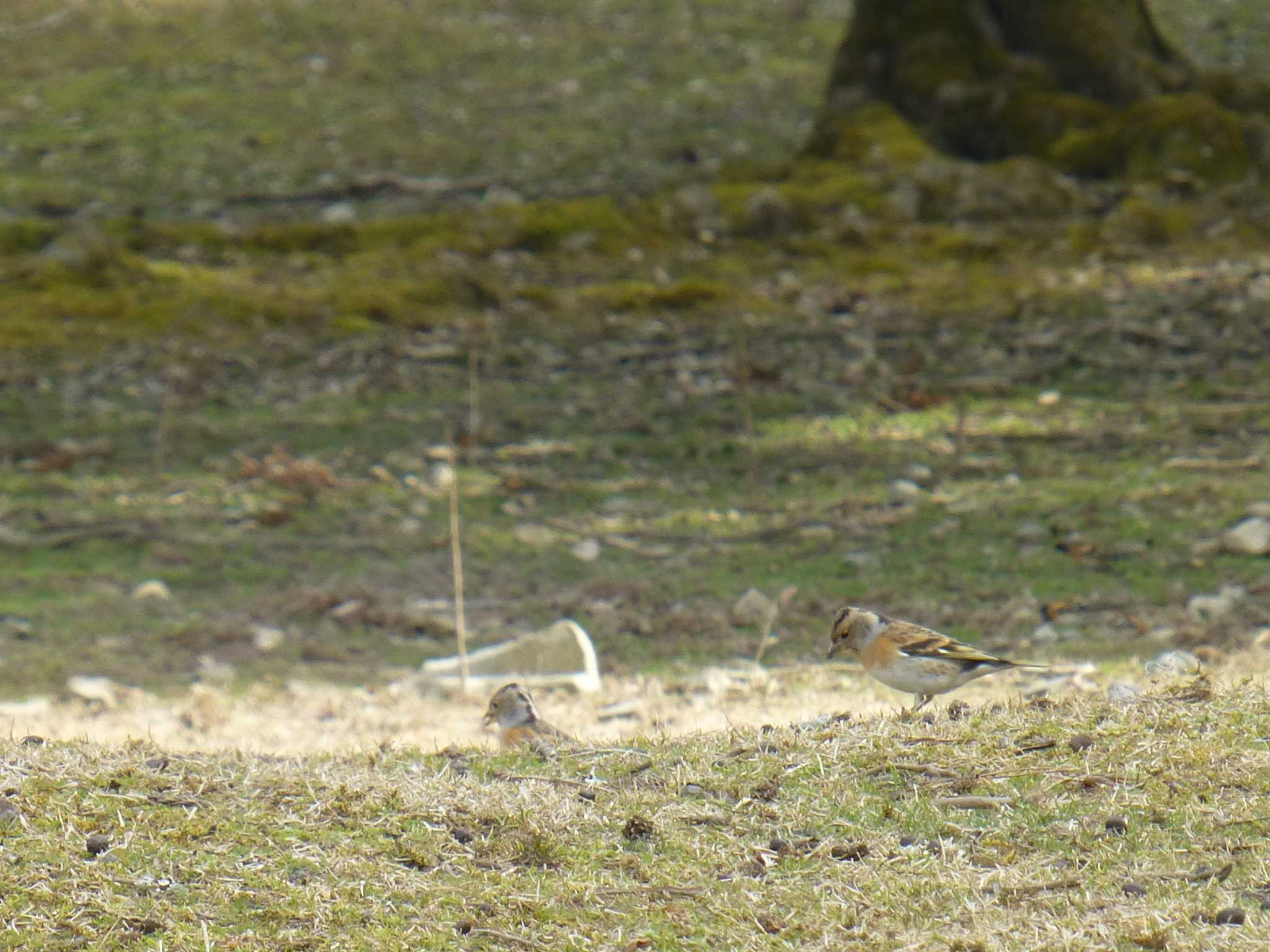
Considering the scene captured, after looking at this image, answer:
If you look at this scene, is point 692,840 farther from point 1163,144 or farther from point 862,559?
point 1163,144

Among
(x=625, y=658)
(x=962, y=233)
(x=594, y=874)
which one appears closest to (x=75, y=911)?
(x=594, y=874)

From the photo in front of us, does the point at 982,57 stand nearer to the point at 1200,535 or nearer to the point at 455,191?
the point at 455,191

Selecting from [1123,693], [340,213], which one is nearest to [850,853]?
[1123,693]

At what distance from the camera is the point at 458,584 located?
214 inches

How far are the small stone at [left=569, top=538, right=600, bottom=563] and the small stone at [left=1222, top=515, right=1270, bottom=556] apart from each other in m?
2.48

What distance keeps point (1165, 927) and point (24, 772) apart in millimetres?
2325

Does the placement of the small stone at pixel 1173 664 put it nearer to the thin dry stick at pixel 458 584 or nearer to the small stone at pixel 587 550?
the thin dry stick at pixel 458 584

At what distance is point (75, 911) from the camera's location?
290cm

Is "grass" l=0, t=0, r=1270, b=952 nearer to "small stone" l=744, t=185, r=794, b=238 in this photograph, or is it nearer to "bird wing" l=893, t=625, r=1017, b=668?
"small stone" l=744, t=185, r=794, b=238

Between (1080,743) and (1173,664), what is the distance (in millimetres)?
1279

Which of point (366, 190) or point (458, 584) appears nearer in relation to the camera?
point (458, 584)

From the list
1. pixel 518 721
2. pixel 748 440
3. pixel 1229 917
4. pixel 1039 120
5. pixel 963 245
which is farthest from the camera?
pixel 1039 120

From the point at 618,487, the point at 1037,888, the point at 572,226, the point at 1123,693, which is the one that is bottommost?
the point at 572,226

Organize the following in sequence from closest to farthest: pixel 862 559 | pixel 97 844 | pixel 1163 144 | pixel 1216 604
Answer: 1. pixel 97 844
2. pixel 1216 604
3. pixel 862 559
4. pixel 1163 144
